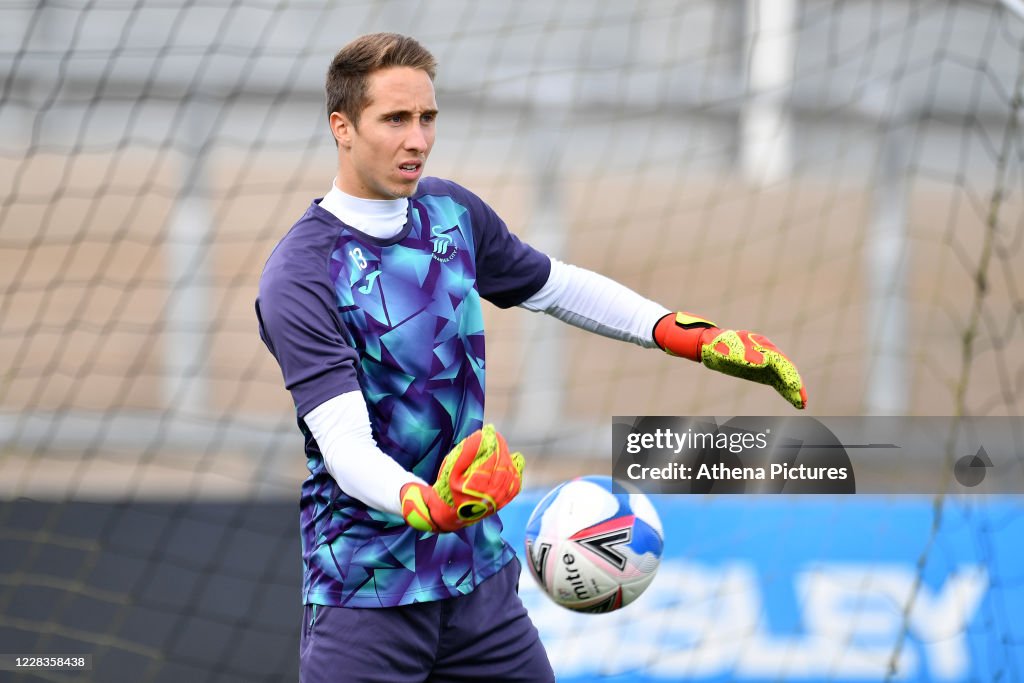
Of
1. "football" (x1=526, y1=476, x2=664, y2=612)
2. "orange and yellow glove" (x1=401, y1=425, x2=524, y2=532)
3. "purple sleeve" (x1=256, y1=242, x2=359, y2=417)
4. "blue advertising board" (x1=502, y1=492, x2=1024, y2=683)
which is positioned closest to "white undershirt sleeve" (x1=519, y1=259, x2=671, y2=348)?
"football" (x1=526, y1=476, x2=664, y2=612)

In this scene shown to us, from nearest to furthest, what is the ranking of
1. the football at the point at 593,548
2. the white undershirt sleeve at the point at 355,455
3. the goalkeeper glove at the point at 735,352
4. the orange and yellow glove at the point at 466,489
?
the orange and yellow glove at the point at 466,489 < the white undershirt sleeve at the point at 355,455 < the goalkeeper glove at the point at 735,352 < the football at the point at 593,548

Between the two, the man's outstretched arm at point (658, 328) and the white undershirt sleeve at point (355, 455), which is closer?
the white undershirt sleeve at point (355, 455)

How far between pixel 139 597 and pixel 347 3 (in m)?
3.67

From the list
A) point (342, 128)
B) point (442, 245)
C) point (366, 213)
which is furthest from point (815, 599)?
point (342, 128)

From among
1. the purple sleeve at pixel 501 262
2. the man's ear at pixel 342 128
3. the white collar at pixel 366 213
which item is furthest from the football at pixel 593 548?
the man's ear at pixel 342 128

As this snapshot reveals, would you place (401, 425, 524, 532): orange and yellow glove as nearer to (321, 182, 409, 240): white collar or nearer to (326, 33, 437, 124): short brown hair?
(321, 182, 409, 240): white collar

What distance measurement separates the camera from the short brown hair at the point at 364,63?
2418mm

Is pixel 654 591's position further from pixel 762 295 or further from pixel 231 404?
pixel 762 295

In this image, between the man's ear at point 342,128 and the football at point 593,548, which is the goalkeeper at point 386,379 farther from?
the football at point 593,548

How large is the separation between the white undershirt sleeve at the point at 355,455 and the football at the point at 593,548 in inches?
28.7

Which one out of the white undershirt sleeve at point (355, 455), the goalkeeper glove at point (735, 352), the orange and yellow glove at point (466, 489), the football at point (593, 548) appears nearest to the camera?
the orange and yellow glove at point (466, 489)

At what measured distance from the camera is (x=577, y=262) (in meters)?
8.45

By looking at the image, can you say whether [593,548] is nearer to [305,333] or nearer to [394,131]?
[305,333]

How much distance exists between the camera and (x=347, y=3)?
6.95 meters
